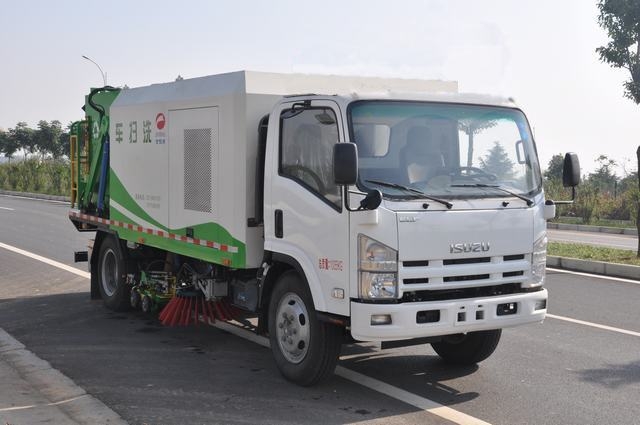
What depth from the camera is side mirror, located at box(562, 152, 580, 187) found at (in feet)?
22.1

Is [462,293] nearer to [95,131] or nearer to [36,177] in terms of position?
[95,131]

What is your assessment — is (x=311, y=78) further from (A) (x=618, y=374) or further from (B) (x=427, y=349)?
(A) (x=618, y=374)

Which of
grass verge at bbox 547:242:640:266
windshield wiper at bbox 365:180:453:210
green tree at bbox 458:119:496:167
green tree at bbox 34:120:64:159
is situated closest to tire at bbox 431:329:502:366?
windshield wiper at bbox 365:180:453:210

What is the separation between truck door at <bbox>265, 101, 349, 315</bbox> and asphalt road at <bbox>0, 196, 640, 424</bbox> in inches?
34.5

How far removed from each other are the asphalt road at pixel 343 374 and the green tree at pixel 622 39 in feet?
79.1

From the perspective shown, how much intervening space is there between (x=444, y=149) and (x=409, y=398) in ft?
6.45

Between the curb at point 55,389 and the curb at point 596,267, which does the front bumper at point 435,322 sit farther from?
the curb at point 596,267

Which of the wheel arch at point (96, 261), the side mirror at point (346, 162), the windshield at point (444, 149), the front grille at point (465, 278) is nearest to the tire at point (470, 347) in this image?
the front grille at point (465, 278)

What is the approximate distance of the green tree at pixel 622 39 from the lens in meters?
31.3

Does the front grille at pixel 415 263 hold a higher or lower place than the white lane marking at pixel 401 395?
higher

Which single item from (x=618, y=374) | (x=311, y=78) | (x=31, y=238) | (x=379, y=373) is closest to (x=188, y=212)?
(x=311, y=78)

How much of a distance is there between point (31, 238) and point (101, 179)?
9.26 metres

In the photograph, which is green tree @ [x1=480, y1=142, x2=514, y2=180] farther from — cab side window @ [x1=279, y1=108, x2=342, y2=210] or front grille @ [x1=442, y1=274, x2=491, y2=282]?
cab side window @ [x1=279, y1=108, x2=342, y2=210]

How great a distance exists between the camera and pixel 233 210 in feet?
22.9
